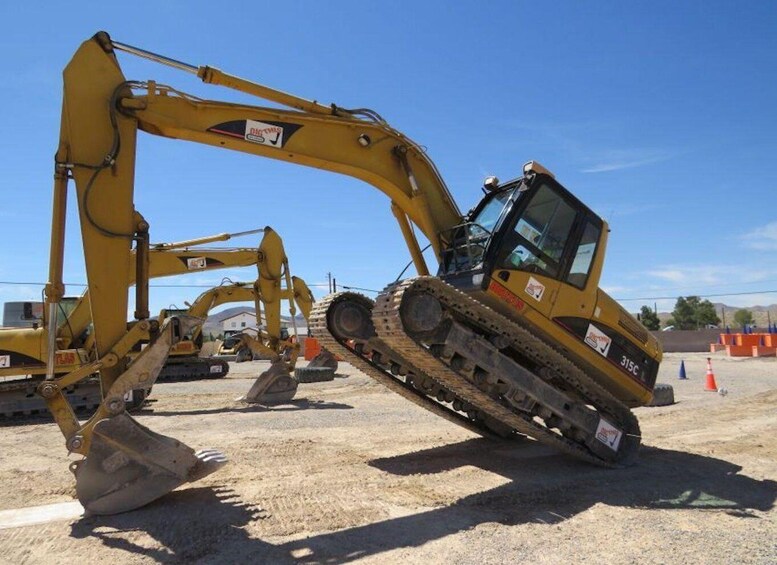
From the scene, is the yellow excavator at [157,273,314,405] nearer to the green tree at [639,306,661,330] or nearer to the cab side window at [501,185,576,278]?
the cab side window at [501,185,576,278]

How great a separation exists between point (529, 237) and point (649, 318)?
70786 millimetres

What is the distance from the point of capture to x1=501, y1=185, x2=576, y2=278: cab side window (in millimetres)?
6797

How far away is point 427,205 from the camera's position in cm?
736

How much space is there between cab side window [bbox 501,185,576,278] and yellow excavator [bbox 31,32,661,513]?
0.06 feet

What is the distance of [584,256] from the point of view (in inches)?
287

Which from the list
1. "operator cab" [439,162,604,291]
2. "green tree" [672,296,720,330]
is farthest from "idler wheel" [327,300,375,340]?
"green tree" [672,296,720,330]

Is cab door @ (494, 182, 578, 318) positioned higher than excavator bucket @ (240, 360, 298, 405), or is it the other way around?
cab door @ (494, 182, 578, 318)

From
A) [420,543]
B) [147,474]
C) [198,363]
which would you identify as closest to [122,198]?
[147,474]

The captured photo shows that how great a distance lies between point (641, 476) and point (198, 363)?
54.2 feet

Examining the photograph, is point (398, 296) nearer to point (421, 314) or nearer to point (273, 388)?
point (421, 314)

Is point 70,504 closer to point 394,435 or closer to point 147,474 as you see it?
point 147,474

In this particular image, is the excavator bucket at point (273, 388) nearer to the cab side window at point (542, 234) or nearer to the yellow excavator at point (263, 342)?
the yellow excavator at point (263, 342)

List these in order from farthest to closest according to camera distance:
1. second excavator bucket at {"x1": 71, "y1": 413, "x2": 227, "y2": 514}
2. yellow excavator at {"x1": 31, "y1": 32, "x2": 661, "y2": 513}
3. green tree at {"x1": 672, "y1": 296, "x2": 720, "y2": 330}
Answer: green tree at {"x1": 672, "y1": 296, "x2": 720, "y2": 330} → yellow excavator at {"x1": 31, "y1": 32, "x2": 661, "y2": 513} → second excavator bucket at {"x1": 71, "y1": 413, "x2": 227, "y2": 514}

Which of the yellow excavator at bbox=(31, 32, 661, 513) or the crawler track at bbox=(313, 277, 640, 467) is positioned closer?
the yellow excavator at bbox=(31, 32, 661, 513)
